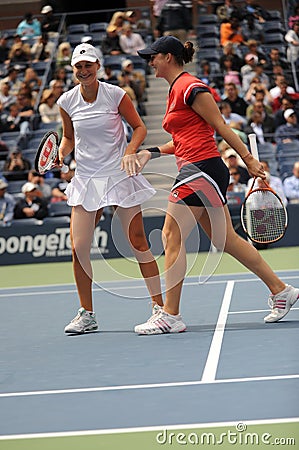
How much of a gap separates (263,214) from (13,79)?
40.1 feet

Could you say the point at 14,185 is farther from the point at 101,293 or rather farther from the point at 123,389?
the point at 123,389

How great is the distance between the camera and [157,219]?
45.0ft

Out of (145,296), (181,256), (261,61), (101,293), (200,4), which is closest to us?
(181,256)

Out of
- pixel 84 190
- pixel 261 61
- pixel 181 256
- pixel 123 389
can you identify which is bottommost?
pixel 123 389

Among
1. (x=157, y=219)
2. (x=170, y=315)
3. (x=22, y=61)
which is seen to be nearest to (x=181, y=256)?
(x=170, y=315)

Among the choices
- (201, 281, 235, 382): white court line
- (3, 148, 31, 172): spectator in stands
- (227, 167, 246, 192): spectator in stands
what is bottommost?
(201, 281, 235, 382): white court line

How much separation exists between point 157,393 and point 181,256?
178cm

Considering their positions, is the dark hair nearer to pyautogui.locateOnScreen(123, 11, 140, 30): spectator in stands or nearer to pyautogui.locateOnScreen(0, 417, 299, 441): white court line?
Result: pyautogui.locateOnScreen(0, 417, 299, 441): white court line

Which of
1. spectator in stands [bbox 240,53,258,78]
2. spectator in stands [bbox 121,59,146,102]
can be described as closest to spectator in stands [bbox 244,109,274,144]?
spectator in stands [bbox 240,53,258,78]

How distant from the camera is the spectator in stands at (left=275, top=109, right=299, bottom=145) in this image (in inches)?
616

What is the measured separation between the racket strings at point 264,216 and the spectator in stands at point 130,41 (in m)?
11.6

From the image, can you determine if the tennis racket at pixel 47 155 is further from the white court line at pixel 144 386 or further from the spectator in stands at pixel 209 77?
the spectator in stands at pixel 209 77

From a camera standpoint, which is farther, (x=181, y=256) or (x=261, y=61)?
(x=261, y=61)

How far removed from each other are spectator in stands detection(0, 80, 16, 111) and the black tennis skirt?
1182cm
